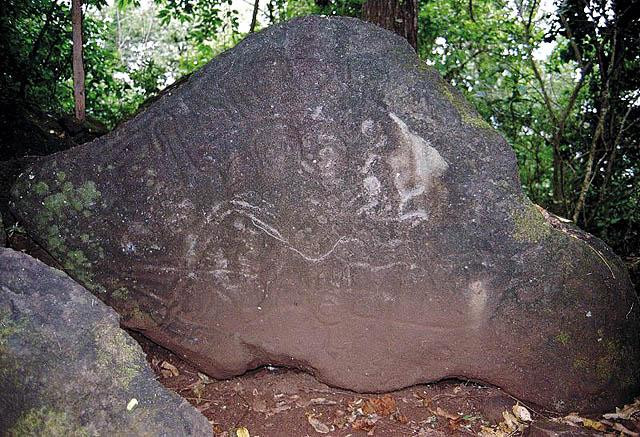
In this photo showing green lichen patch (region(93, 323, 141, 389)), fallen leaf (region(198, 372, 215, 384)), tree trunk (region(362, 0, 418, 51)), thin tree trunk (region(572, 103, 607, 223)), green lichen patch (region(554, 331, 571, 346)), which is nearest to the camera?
green lichen patch (region(93, 323, 141, 389))

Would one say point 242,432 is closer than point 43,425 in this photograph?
No

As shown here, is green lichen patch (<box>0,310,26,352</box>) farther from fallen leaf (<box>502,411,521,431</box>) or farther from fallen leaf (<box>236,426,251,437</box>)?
fallen leaf (<box>502,411,521,431</box>)

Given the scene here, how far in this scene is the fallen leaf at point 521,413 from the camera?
3.10m

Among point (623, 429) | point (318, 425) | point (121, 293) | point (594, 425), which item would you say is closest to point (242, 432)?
point (318, 425)

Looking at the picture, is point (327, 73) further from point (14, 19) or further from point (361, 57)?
point (14, 19)

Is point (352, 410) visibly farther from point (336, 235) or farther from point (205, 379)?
point (336, 235)

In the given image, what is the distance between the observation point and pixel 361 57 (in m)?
3.08

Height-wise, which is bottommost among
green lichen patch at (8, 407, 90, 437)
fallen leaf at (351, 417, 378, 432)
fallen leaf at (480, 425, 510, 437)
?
fallen leaf at (351, 417, 378, 432)

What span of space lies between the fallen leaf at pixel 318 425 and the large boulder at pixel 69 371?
36.7 inches

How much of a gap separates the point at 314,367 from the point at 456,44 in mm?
4620

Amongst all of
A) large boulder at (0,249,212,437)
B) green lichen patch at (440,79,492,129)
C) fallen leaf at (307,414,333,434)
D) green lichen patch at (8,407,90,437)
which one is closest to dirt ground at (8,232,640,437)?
fallen leaf at (307,414,333,434)

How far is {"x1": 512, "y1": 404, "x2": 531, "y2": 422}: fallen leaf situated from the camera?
3.10m

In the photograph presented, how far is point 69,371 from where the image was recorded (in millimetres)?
2080

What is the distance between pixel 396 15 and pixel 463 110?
167 centimetres
